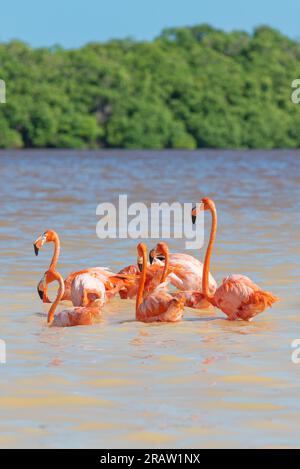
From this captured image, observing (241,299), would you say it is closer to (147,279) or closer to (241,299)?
(241,299)

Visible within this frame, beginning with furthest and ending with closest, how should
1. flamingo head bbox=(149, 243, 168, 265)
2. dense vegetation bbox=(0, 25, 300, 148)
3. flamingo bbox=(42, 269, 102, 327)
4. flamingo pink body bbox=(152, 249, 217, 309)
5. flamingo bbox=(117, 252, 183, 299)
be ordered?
1. dense vegetation bbox=(0, 25, 300, 148)
2. flamingo pink body bbox=(152, 249, 217, 309)
3. flamingo bbox=(117, 252, 183, 299)
4. flamingo head bbox=(149, 243, 168, 265)
5. flamingo bbox=(42, 269, 102, 327)

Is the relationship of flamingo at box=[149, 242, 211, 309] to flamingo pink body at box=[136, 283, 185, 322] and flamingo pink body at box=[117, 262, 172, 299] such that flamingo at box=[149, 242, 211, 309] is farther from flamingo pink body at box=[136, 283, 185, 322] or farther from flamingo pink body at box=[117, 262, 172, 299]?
flamingo pink body at box=[136, 283, 185, 322]

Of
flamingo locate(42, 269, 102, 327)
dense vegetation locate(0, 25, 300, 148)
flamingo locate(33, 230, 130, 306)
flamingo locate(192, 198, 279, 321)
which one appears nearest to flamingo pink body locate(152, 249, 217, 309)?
flamingo locate(33, 230, 130, 306)

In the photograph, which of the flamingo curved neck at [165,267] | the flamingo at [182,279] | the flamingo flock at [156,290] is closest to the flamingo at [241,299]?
the flamingo flock at [156,290]

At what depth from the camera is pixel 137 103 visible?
97.9 meters

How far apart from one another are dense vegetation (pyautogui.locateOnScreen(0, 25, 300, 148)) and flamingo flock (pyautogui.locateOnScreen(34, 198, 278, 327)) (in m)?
84.2

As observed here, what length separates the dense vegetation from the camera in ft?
313

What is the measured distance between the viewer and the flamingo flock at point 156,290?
781cm

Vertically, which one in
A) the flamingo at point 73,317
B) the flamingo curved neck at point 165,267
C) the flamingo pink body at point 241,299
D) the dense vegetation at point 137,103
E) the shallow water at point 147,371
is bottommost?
the shallow water at point 147,371

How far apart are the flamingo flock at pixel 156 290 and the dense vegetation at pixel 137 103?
8419 cm

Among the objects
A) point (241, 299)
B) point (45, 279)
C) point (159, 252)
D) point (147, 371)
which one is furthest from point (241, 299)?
point (147, 371)

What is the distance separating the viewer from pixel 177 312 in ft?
25.6

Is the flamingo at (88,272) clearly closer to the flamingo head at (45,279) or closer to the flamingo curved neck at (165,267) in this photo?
the flamingo head at (45,279)
